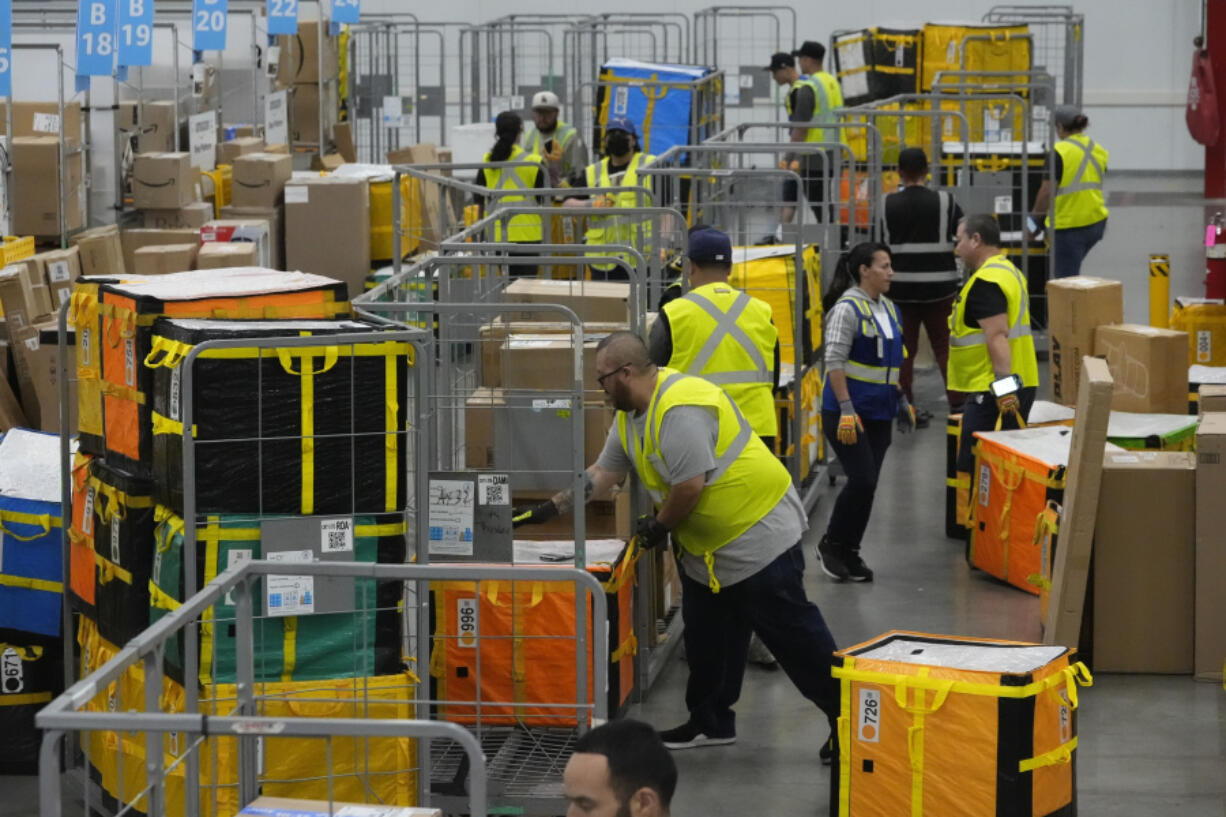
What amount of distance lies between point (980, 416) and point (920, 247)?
2656mm

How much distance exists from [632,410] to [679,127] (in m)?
9.83

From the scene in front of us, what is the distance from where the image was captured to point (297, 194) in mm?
13477

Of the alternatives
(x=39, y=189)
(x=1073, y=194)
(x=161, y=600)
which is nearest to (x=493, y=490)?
(x=161, y=600)

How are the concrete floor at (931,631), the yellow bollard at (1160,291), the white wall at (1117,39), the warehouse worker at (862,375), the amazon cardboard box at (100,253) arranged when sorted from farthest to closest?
the white wall at (1117,39)
the yellow bollard at (1160,291)
the amazon cardboard box at (100,253)
the warehouse worker at (862,375)
the concrete floor at (931,631)

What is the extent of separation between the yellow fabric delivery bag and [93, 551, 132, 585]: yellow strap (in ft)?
7.05

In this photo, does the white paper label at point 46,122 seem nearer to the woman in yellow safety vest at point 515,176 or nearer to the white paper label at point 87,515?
the woman in yellow safety vest at point 515,176

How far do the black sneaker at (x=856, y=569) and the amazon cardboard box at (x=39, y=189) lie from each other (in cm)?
583

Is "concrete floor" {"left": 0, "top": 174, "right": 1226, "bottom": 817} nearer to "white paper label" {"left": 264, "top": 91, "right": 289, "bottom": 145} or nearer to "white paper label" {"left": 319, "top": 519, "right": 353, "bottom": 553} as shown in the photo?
"white paper label" {"left": 319, "top": 519, "right": 353, "bottom": 553}

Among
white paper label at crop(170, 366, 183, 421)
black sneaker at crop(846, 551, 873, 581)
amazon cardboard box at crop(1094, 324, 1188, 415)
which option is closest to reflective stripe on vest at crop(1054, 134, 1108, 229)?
amazon cardboard box at crop(1094, 324, 1188, 415)

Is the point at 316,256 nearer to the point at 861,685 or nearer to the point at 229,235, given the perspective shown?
the point at 229,235

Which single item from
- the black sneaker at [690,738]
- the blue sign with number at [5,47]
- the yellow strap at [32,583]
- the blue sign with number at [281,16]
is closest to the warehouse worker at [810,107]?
the blue sign with number at [281,16]

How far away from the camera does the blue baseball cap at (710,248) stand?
7395mm

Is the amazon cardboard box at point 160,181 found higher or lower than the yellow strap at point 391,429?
higher

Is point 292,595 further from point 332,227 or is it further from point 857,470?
point 332,227
